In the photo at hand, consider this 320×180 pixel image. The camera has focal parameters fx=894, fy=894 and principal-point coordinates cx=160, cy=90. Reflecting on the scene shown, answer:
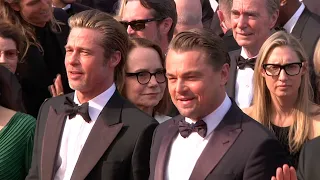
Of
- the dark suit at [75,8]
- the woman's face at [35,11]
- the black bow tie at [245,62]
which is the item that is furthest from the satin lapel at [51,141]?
the dark suit at [75,8]

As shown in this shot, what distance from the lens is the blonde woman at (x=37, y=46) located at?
7.36 metres

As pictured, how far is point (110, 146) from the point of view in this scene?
536 centimetres

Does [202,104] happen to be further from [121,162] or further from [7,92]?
[7,92]

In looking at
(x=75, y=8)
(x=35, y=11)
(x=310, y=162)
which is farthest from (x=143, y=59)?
(x=75, y=8)

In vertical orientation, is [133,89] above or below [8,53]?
below

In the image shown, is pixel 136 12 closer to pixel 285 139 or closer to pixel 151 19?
pixel 151 19

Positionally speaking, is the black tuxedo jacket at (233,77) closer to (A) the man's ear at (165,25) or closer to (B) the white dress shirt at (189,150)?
(A) the man's ear at (165,25)

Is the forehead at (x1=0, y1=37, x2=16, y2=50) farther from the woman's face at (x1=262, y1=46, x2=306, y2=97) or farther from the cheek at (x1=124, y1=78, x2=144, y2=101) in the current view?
the woman's face at (x1=262, y1=46, x2=306, y2=97)

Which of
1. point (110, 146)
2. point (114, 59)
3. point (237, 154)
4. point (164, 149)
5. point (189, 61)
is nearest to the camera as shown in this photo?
point (237, 154)

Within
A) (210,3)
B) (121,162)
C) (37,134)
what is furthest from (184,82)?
(210,3)

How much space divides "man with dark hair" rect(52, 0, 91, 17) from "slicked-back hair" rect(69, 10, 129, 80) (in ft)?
10.3

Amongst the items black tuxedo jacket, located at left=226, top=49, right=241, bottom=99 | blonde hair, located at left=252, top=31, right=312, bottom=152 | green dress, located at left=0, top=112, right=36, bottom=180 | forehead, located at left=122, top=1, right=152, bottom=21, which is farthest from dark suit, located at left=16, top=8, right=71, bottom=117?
blonde hair, located at left=252, top=31, right=312, bottom=152

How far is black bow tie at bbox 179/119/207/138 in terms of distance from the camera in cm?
499

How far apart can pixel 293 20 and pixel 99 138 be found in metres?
2.85
